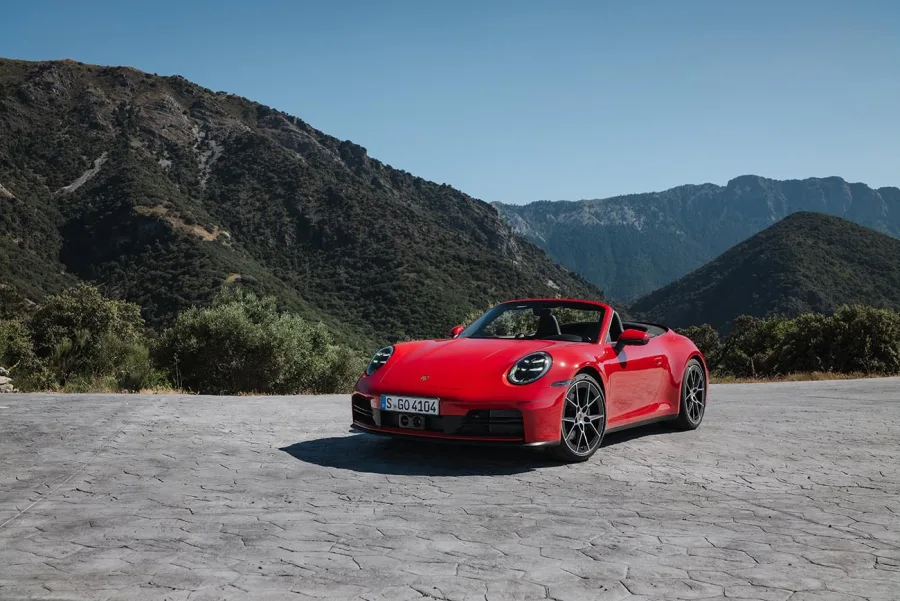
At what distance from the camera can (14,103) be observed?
10319 cm

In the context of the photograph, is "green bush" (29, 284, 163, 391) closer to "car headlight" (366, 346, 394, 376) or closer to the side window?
"car headlight" (366, 346, 394, 376)

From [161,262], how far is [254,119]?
2663 inches

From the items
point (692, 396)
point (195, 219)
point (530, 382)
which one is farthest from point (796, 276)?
point (530, 382)

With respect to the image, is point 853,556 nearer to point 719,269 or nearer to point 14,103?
point 14,103

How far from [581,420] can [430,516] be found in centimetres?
222

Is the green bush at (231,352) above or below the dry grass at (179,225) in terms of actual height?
below

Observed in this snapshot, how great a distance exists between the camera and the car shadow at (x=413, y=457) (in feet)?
18.8

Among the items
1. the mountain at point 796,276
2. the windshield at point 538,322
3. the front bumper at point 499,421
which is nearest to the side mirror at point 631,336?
the windshield at point 538,322

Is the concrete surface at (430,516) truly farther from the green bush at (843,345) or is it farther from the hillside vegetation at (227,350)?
the green bush at (843,345)

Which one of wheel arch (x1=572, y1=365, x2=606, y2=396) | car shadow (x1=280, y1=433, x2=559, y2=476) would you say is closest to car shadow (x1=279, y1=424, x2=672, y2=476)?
car shadow (x1=280, y1=433, x2=559, y2=476)

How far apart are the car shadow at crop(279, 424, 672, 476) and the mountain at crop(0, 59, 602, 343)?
5984 centimetres

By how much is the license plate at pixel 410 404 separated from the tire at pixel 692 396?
10.3 feet

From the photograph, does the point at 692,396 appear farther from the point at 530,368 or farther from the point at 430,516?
the point at 430,516

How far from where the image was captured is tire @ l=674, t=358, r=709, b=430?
7.90 metres
